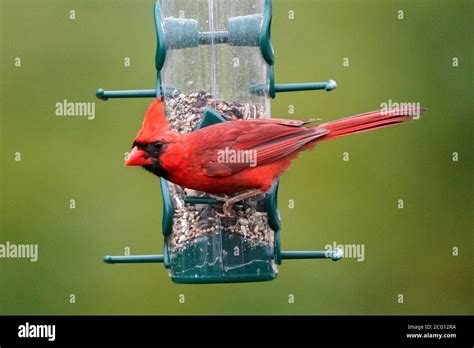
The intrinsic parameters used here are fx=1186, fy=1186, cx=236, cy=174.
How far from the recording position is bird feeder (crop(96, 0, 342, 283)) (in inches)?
241

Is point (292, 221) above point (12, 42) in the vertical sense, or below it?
below

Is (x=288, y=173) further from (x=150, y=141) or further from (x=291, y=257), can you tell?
(x=150, y=141)

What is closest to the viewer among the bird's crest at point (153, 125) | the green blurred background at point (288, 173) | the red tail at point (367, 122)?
the bird's crest at point (153, 125)

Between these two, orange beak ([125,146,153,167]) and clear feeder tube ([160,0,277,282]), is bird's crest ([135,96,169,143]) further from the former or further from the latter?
clear feeder tube ([160,0,277,282])

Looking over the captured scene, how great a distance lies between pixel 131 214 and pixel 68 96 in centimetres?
93

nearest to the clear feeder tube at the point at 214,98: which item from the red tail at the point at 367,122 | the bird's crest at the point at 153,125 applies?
the bird's crest at the point at 153,125

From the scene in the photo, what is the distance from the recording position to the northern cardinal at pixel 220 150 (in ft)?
19.3

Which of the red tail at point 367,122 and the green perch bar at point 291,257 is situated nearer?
the green perch bar at point 291,257

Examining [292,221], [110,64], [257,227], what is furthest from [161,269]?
[257,227]

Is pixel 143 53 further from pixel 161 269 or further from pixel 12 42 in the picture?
pixel 161 269

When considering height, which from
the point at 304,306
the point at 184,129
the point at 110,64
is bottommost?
the point at 304,306

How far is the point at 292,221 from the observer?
315 inches

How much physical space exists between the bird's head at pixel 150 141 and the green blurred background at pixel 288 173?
211cm

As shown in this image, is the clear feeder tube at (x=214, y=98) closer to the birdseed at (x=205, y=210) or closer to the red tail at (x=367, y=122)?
the birdseed at (x=205, y=210)
